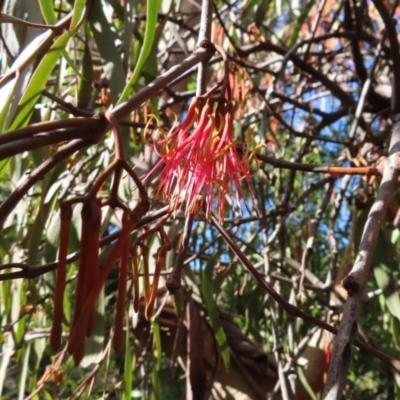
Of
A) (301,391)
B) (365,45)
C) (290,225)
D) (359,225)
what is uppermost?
(365,45)

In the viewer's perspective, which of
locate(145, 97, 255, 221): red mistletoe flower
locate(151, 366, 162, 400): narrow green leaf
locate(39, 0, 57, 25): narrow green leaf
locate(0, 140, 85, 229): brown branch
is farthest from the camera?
locate(151, 366, 162, 400): narrow green leaf

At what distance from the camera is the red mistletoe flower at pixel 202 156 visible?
1.38 ft

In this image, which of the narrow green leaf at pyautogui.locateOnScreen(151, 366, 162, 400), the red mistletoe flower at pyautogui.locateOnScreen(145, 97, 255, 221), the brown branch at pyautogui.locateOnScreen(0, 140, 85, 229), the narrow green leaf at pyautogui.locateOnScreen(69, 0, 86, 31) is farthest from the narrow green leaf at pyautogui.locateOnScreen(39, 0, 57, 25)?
the narrow green leaf at pyautogui.locateOnScreen(151, 366, 162, 400)

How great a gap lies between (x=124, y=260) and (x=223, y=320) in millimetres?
834

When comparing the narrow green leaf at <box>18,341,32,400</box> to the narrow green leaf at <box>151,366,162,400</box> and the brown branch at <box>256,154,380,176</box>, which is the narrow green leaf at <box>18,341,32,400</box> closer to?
the narrow green leaf at <box>151,366,162,400</box>

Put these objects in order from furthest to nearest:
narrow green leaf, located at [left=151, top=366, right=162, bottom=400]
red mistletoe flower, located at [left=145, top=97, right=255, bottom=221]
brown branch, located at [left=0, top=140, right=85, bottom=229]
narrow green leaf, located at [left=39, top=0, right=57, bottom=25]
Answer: narrow green leaf, located at [left=151, top=366, right=162, bottom=400]
narrow green leaf, located at [left=39, top=0, right=57, bottom=25]
red mistletoe flower, located at [left=145, top=97, right=255, bottom=221]
brown branch, located at [left=0, top=140, right=85, bottom=229]

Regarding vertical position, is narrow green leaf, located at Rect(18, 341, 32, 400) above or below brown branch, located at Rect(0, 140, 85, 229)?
below

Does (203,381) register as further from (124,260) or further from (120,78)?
(124,260)

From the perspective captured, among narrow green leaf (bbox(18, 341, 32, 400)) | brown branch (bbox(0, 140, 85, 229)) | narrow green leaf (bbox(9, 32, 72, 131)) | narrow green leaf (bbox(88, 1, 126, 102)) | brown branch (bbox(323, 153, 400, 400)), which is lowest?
narrow green leaf (bbox(18, 341, 32, 400))

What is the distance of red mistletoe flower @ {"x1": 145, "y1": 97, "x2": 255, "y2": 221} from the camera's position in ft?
1.38

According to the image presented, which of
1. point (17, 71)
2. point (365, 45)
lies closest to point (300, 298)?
point (17, 71)

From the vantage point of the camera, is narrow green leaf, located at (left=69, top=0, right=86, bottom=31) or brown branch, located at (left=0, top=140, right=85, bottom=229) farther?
narrow green leaf, located at (left=69, top=0, right=86, bottom=31)

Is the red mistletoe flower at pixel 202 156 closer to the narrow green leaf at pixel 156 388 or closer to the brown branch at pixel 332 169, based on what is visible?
the brown branch at pixel 332 169

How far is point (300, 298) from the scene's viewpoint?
31.6 inches
